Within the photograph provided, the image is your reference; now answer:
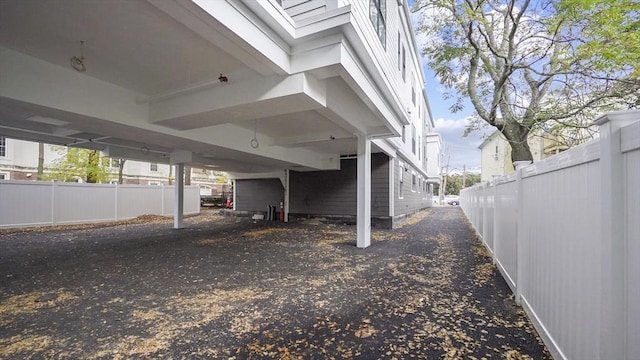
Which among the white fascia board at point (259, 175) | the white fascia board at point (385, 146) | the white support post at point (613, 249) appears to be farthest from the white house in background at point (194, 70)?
the white fascia board at point (259, 175)

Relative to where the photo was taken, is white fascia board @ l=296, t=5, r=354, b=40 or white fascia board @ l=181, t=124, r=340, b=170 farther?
white fascia board @ l=181, t=124, r=340, b=170

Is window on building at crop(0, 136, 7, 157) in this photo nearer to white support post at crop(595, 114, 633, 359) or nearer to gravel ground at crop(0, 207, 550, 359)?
gravel ground at crop(0, 207, 550, 359)

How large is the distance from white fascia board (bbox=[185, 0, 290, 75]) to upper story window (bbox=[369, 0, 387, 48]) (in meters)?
3.77

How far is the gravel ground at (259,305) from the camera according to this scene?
8.05 ft

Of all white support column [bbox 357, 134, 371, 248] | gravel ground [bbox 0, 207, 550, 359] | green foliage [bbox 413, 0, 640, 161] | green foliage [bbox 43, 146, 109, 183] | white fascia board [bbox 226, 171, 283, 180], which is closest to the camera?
gravel ground [bbox 0, 207, 550, 359]

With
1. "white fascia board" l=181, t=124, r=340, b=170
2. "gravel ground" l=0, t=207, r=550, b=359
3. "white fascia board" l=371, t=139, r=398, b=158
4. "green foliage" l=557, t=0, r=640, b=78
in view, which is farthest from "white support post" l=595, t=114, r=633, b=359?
"white fascia board" l=371, t=139, r=398, b=158

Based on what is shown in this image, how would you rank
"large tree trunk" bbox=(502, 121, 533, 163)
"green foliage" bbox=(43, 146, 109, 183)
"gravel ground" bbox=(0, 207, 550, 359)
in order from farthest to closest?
"green foliage" bbox=(43, 146, 109, 183) < "large tree trunk" bbox=(502, 121, 533, 163) < "gravel ground" bbox=(0, 207, 550, 359)

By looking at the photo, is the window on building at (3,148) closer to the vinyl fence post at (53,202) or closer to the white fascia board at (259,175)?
the vinyl fence post at (53,202)

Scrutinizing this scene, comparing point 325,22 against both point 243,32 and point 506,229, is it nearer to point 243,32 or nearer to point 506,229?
point 243,32

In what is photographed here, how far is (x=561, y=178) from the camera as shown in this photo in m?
2.17

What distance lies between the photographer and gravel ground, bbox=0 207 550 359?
96.6 inches

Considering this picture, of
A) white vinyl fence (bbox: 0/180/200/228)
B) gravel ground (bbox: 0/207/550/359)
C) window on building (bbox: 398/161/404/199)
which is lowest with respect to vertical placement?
gravel ground (bbox: 0/207/550/359)

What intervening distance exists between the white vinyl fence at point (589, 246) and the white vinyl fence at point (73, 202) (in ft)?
43.6

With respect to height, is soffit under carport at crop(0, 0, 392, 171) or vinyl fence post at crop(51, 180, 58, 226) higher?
soffit under carport at crop(0, 0, 392, 171)
